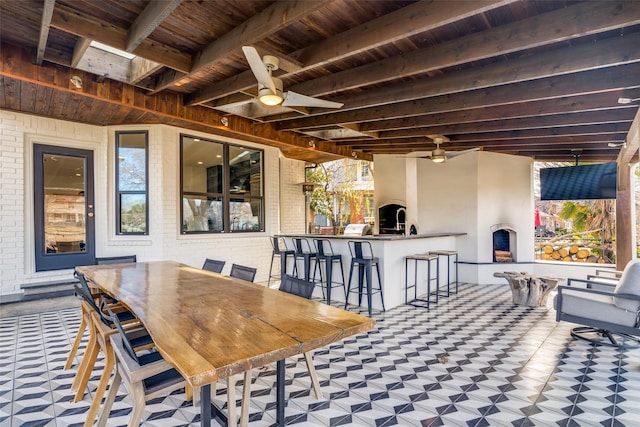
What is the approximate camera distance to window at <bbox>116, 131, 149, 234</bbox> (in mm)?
5840

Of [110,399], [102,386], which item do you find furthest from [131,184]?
[110,399]

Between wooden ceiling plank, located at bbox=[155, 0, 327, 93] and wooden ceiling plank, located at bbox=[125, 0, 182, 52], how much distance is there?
61 cm

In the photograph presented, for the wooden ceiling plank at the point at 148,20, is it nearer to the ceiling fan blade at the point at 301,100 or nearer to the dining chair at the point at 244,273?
the ceiling fan blade at the point at 301,100

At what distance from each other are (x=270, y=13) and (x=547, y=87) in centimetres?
325

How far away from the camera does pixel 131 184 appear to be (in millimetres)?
5859

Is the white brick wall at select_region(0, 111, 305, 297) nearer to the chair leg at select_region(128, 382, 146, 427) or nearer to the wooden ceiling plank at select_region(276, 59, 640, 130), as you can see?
the wooden ceiling plank at select_region(276, 59, 640, 130)

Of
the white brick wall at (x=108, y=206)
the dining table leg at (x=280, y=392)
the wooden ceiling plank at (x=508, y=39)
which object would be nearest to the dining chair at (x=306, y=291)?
the dining table leg at (x=280, y=392)

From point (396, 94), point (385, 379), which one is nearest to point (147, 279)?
point (385, 379)

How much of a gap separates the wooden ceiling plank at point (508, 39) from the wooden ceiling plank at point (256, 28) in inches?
53.6

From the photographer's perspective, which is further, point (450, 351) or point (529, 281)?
point (529, 281)

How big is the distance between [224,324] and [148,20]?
2451mm

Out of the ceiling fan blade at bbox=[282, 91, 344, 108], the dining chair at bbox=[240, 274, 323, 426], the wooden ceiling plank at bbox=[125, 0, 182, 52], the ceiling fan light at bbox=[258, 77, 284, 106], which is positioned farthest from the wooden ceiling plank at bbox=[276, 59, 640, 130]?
the wooden ceiling plank at bbox=[125, 0, 182, 52]

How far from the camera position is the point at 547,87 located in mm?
4012

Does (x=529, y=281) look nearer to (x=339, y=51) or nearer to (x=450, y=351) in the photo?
(x=450, y=351)
